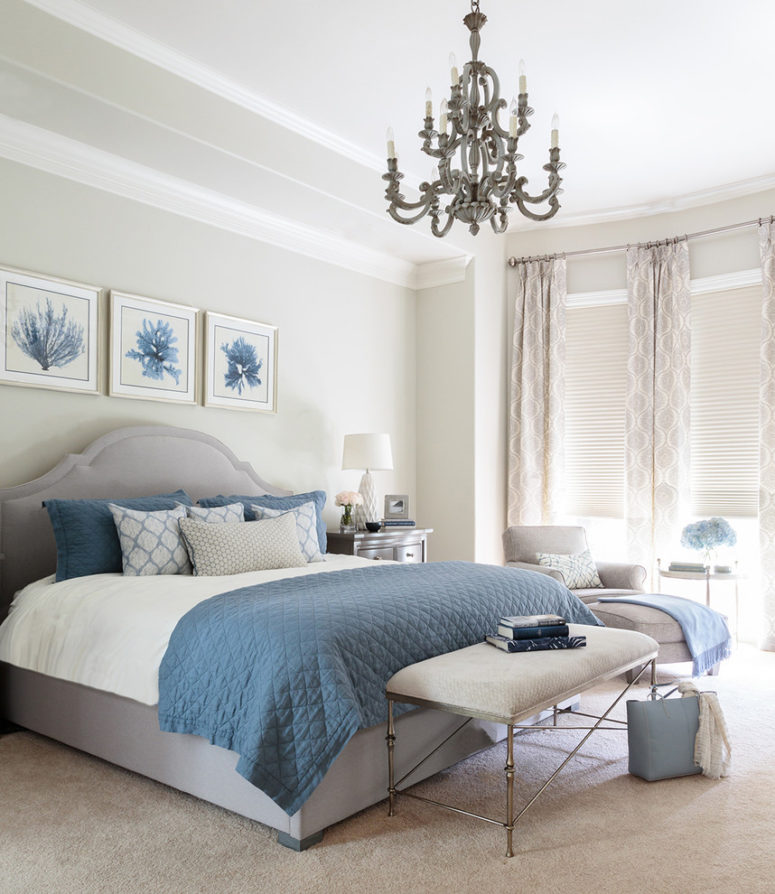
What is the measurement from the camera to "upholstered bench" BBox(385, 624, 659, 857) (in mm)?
2264

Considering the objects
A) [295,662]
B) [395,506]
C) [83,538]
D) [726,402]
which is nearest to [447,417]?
[395,506]

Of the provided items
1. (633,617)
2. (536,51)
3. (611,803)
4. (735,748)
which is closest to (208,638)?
(611,803)

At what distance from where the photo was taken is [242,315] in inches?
189

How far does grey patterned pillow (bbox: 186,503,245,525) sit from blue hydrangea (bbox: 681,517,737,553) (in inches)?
110

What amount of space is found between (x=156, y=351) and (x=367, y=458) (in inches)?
59.5

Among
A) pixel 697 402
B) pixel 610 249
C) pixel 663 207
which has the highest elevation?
pixel 663 207

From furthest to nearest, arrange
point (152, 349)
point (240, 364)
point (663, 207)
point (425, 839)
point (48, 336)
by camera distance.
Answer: point (663, 207) < point (240, 364) < point (152, 349) < point (48, 336) < point (425, 839)

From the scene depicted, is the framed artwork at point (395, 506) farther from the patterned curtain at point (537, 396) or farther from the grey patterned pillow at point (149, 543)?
the grey patterned pillow at point (149, 543)

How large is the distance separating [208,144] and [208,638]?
249cm

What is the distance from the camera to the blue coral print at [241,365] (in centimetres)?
467

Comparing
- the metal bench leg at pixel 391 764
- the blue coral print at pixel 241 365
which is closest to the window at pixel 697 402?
the blue coral print at pixel 241 365

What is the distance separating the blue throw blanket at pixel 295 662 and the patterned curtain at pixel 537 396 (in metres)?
3.01

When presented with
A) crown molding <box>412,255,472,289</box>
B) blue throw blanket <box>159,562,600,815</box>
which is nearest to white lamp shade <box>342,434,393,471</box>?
crown molding <box>412,255,472,289</box>

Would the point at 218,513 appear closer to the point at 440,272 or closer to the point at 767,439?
the point at 440,272
